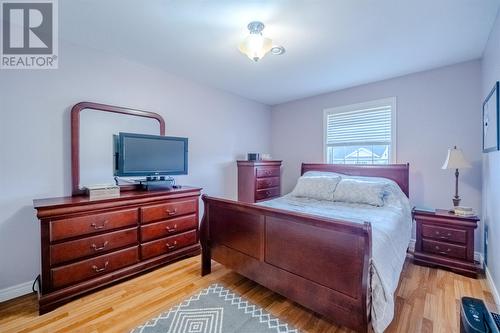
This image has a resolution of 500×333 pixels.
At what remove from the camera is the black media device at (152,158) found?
2.53 metres

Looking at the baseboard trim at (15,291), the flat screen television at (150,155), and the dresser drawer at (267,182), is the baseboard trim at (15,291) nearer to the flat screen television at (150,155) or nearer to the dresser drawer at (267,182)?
the flat screen television at (150,155)

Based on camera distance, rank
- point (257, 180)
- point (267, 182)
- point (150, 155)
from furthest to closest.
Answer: point (267, 182), point (257, 180), point (150, 155)

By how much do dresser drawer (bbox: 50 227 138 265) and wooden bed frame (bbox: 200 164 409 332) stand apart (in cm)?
75

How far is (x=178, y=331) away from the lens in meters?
1.64

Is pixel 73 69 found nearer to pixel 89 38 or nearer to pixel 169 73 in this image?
pixel 89 38

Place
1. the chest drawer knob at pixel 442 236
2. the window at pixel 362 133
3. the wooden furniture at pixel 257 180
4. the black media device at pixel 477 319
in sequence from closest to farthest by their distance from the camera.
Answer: the black media device at pixel 477 319 → the chest drawer knob at pixel 442 236 → the window at pixel 362 133 → the wooden furniture at pixel 257 180

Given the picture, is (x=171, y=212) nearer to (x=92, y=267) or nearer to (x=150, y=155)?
(x=150, y=155)

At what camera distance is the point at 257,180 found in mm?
3887

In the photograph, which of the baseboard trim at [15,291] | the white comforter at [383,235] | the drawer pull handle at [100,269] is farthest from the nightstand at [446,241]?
the baseboard trim at [15,291]

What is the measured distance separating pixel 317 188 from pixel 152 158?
7.05ft

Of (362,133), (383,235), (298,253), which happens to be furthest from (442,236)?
(298,253)

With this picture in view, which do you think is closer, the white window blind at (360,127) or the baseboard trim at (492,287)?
the baseboard trim at (492,287)

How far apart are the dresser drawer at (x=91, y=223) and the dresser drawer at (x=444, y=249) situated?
10.6ft

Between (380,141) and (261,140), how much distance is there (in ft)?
6.91
